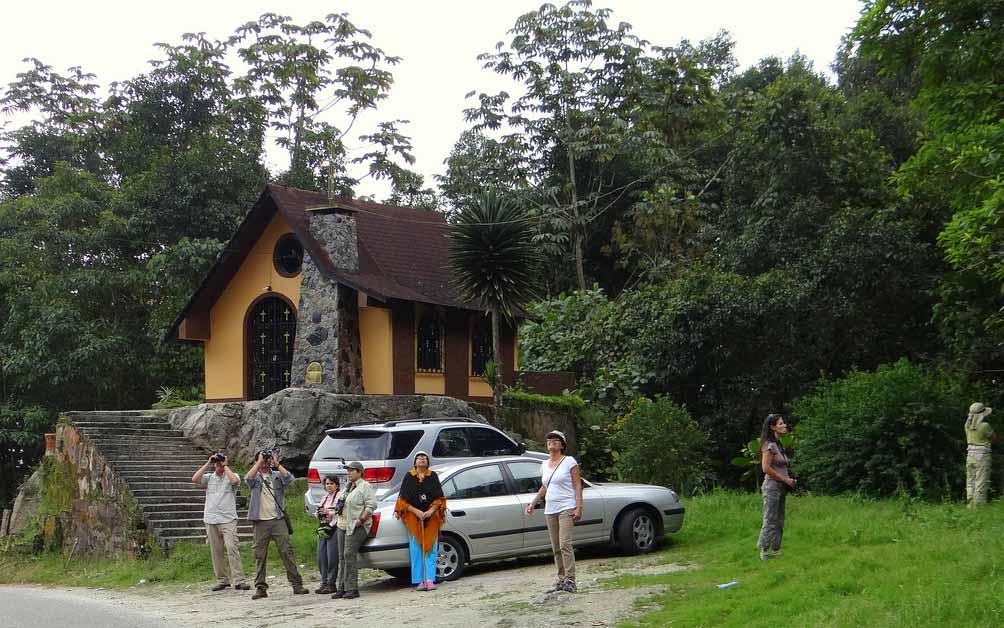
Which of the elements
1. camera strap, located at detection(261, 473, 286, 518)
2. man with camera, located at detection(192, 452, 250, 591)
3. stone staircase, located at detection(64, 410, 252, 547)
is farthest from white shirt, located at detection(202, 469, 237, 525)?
stone staircase, located at detection(64, 410, 252, 547)

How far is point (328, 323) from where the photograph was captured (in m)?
24.8

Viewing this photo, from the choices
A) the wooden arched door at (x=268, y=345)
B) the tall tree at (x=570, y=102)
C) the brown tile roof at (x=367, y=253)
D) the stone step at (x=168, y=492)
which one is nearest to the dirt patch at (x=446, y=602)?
the stone step at (x=168, y=492)

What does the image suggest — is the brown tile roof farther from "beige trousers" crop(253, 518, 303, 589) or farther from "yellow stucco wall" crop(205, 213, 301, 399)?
"beige trousers" crop(253, 518, 303, 589)

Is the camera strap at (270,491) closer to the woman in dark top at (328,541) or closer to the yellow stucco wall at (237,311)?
the woman in dark top at (328,541)

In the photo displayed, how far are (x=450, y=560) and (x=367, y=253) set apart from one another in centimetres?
1391

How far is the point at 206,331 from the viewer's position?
Answer: 27984mm

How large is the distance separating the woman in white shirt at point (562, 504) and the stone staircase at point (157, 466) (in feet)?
28.4

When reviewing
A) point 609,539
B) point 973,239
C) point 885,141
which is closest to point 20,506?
point 609,539

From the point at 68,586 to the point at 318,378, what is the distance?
26.4 feet

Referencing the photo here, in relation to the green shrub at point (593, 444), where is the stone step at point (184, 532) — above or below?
below

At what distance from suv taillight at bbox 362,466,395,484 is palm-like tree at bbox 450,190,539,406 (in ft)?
27.0

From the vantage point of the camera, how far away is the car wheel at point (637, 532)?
1424 cm

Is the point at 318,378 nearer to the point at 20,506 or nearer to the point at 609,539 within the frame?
the point at 20,506

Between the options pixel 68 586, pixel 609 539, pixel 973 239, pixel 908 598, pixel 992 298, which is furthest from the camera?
pixel 992 298
